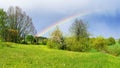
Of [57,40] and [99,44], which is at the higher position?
[57,40]

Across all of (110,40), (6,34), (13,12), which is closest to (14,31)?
(6,34)

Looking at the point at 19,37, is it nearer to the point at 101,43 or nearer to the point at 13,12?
the point at 13,12

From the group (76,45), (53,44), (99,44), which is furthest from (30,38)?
(53,44)

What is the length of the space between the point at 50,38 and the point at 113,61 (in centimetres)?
6159

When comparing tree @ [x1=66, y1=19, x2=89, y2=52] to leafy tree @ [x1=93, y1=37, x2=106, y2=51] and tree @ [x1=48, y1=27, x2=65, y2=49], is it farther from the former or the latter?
leafy tree @ [x1=93, y1=37, x2=106, y2=51]

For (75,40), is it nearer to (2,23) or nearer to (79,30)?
(79,30)

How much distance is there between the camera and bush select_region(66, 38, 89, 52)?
84.8m

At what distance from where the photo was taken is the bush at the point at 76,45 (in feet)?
278

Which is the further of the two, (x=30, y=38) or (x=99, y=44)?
(x=30, y=38)

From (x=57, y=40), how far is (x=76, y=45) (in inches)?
220

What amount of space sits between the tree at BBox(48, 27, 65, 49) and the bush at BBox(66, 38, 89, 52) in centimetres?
176

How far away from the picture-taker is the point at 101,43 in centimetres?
10350

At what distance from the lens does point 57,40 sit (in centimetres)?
8331

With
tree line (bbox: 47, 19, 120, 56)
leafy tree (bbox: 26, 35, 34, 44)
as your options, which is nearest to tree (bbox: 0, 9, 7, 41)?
leafy tree (bbox: 26, 35, 34, 44)
